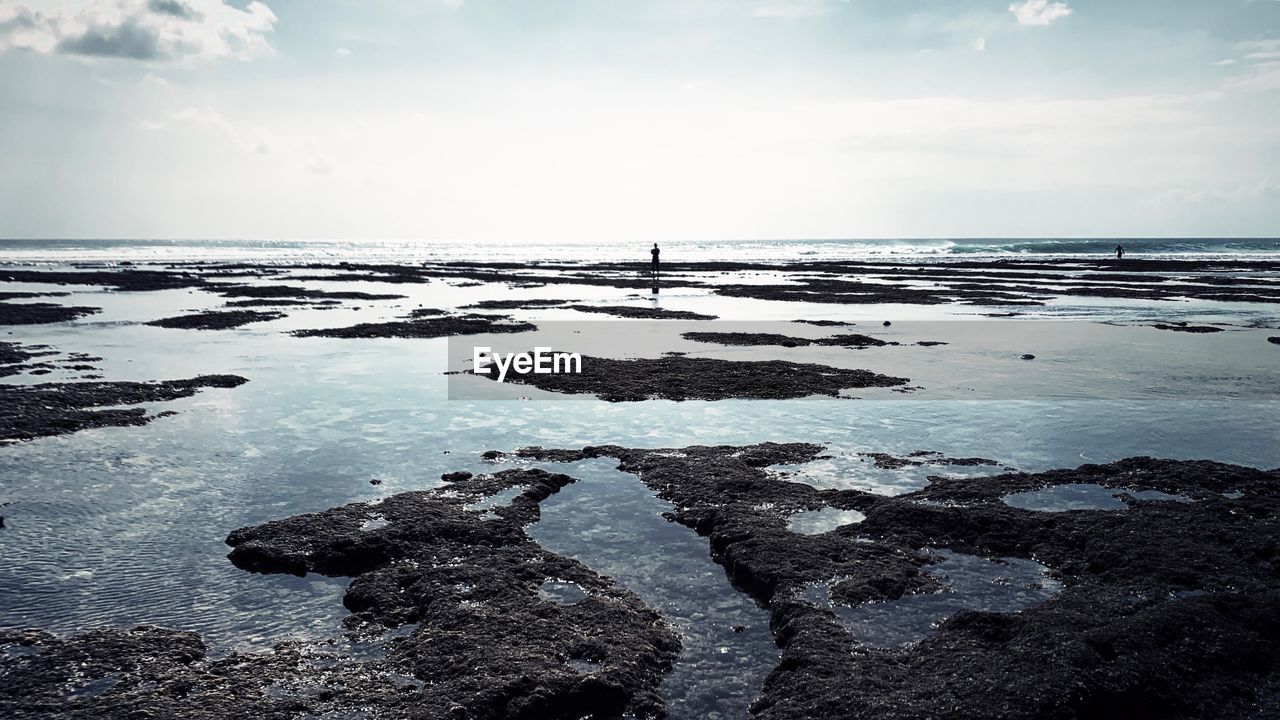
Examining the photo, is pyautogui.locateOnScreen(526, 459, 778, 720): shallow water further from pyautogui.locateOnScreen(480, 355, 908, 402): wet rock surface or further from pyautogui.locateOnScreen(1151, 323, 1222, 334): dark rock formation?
pyautogui.locateOnScreen(1151, 323, 1222, 334): dark rock formation

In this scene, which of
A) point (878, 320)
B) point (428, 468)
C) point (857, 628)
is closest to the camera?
point (857, 628)

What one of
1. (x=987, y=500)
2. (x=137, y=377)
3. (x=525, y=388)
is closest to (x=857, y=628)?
(x=987, y=500)

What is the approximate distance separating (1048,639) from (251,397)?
661 inches

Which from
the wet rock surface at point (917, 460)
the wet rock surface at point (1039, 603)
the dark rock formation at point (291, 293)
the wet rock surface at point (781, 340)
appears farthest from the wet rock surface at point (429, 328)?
the wet rock surface at point (917, 460)

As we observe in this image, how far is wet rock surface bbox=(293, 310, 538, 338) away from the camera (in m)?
29.5

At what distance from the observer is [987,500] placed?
10.3 metres

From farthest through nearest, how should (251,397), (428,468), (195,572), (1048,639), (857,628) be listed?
(251,397), (428,468), (195,572), (857,628), (1048,639)

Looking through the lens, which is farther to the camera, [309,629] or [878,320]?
[878,320]

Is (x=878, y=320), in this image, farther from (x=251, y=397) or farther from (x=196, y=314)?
(x=196, y=314)

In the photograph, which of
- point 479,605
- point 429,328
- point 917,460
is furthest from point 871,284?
point 479,605

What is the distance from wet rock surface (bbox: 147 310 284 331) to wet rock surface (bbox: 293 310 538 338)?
14.6 feet


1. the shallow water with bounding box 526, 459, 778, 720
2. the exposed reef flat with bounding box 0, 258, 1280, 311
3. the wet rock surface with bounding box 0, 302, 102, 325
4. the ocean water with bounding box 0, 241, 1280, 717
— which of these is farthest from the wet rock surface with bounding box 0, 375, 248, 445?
the exposed reef flat with bounding box 0, 258, 1280, 311

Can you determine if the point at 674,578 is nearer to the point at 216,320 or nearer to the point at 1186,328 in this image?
the point at 216,320

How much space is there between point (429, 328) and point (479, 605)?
25.0 meters
